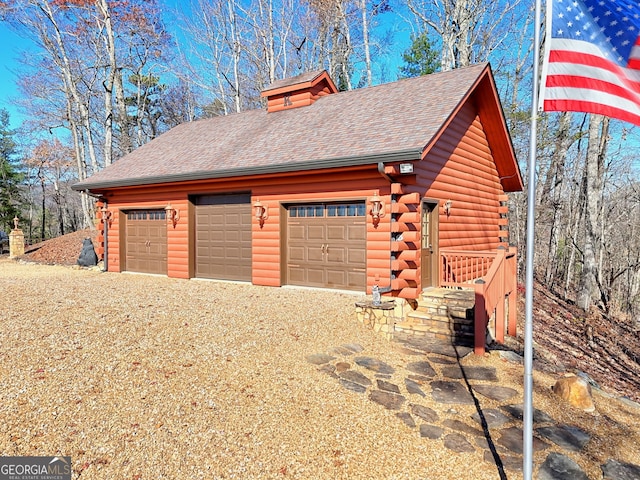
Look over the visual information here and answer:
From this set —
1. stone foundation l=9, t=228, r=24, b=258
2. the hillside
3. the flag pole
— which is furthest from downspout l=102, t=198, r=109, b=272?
the flag pole

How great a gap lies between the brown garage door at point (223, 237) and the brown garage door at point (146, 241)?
1.47m

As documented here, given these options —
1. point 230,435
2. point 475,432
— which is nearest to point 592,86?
point 475,432

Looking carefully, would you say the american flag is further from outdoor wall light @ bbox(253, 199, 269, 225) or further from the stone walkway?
outdoor wall light @ bbox(253, 199, 269, 225)

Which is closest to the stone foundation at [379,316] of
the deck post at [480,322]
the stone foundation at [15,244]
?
the deck post at [480,322]

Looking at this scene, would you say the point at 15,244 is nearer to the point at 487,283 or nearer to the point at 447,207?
the point at 447,207

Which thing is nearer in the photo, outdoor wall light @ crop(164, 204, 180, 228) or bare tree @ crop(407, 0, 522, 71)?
outdoor wall light @ crop(164, 204, 180, 228)

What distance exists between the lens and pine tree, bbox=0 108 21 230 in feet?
87.6

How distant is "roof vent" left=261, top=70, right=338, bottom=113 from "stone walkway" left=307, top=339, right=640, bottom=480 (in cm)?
894

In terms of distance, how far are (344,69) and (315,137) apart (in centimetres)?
1388

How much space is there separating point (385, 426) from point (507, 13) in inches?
845

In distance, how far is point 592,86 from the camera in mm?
3018

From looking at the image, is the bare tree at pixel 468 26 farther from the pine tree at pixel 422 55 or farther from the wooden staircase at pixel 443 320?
the wooden staircase at pixel 443 320

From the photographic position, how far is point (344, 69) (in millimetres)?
21422

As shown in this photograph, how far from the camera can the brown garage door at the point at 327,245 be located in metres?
8.28
